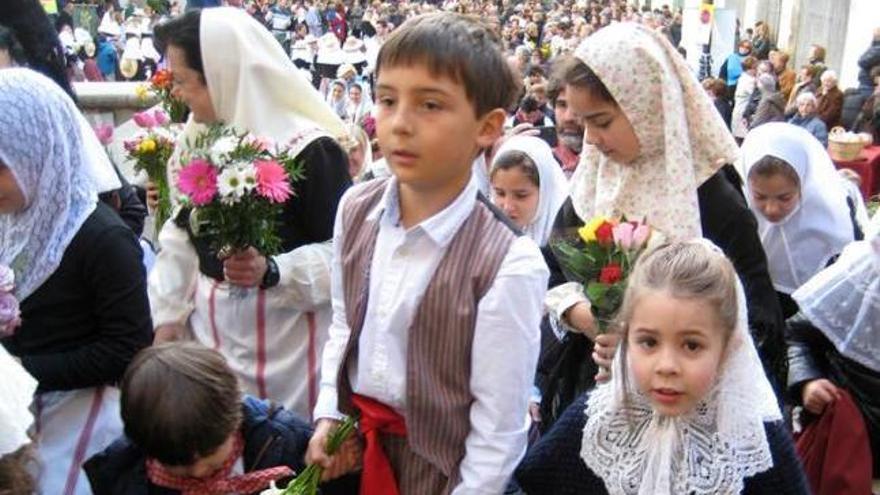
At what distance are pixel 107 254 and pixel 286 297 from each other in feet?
2.11

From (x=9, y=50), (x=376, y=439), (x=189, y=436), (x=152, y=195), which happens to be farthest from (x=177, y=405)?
(x=9, y=50)

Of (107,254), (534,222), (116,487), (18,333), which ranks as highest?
(107,254)

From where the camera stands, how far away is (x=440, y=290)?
2.31 meters

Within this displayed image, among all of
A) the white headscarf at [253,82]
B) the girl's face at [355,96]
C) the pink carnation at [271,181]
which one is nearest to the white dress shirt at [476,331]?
the pink carnation at [271,181]

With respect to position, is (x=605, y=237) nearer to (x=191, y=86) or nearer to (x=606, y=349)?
(x=606, y=349)

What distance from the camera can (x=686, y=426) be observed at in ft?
7.55

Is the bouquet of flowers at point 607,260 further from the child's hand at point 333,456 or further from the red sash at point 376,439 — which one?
the child's hand at point 333,456

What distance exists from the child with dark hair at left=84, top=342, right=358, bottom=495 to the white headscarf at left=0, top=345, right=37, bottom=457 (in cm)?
31

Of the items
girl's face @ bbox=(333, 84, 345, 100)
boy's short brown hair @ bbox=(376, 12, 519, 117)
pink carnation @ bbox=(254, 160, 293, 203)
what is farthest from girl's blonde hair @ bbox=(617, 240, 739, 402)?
girl's face @ bbox=(333, 84, 345, 100)

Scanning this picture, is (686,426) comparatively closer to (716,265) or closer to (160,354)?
(716,265)

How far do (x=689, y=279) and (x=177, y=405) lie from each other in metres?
1.22

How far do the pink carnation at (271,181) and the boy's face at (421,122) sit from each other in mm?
622

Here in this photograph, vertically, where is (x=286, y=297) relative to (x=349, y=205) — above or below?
below

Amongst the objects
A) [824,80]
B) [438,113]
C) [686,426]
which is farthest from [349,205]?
[824,80]
